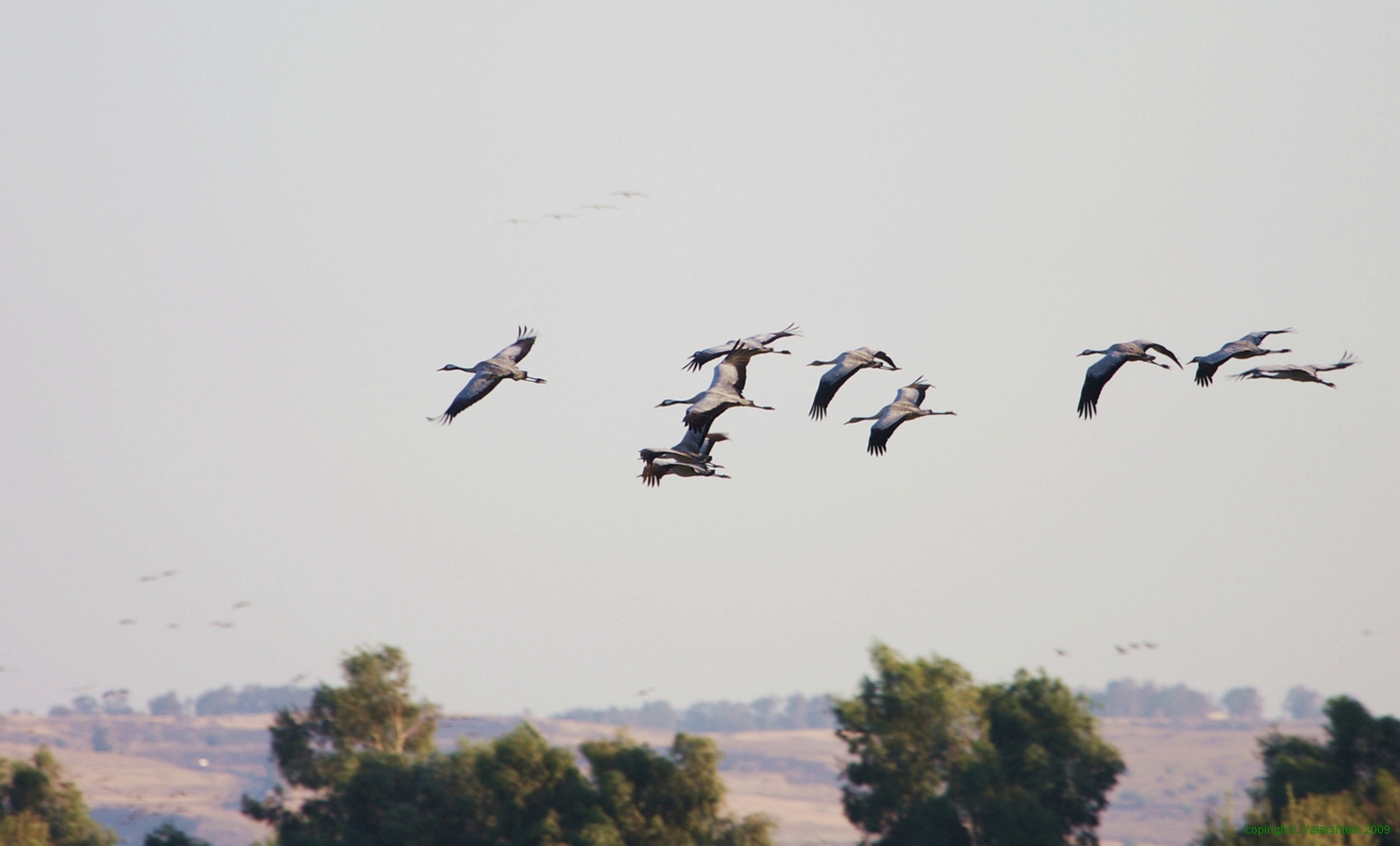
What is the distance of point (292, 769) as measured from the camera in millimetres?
76312

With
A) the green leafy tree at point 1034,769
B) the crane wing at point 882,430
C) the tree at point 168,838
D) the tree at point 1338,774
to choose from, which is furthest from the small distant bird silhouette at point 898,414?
the tree at point 168,838

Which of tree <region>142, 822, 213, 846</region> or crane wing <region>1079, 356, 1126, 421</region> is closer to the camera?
crane wing <region>1079, 356, 1126, 421</region>

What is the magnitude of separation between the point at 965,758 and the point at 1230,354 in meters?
→ 36.0

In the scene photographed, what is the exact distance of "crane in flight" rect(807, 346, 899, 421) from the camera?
109 ft

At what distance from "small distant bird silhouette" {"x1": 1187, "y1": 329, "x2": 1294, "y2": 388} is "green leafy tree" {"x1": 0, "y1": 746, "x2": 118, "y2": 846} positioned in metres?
55.1

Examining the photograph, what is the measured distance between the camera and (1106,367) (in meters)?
31.1

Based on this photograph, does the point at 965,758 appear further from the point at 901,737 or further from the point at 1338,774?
the point at 1338,774

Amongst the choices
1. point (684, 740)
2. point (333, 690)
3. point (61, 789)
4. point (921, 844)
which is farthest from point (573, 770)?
point (61, 789)

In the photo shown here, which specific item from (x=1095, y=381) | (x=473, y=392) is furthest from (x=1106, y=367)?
(x=473, y=392)

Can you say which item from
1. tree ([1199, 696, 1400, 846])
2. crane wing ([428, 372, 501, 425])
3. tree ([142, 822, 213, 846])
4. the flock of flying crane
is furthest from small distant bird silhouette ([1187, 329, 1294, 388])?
tree ([142, 822, 213, 846])

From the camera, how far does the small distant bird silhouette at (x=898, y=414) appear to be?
3212 centimetres

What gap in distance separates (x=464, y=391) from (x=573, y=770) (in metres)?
33.7

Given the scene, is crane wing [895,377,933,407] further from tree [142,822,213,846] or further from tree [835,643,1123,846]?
tree [142,822,213,846]

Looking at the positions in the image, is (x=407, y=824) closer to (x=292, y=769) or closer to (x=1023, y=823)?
(x=292, y=769)
